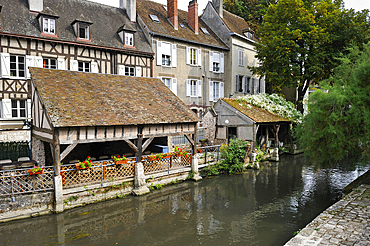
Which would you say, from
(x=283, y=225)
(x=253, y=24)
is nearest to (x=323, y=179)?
(x=283, y=225)

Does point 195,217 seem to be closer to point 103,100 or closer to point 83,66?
point 103,100

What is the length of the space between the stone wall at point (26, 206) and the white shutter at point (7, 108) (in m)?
8.70

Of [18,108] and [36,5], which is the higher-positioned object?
[36,5]

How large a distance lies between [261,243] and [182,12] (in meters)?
22.2

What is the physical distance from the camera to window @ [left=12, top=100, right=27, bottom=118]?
1534cm

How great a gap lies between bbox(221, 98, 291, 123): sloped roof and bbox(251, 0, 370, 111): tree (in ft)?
11.3

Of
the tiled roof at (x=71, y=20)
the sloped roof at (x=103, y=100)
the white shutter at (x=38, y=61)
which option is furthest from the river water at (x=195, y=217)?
the tiled roof at (x=71, y=20)

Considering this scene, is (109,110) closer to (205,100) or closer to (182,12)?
(205,100)

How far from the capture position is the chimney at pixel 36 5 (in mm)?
15942

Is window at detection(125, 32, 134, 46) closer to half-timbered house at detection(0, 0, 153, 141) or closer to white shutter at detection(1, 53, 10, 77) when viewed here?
half-timbered house at detection(0, 0, 153, 141)

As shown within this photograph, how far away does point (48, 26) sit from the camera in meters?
15.6

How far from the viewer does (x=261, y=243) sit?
23.2ft

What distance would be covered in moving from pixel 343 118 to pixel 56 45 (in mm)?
15303

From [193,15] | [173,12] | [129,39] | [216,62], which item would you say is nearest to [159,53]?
[129,39]
